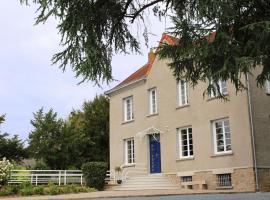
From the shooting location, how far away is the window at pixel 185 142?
2559cm

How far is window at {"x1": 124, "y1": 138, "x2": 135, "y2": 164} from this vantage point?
29734 millimetres

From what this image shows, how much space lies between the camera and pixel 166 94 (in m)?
27.5

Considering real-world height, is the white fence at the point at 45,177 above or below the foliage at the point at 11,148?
below

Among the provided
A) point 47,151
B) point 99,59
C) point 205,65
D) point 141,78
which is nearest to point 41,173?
point 47,151

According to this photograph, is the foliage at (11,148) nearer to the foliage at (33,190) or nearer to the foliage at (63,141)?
the foliage at (63,141)

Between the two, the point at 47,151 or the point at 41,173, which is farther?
the point at 47,151

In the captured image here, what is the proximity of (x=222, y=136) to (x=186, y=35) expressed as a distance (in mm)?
13974

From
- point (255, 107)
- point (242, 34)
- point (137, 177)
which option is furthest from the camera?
point (137, 177)

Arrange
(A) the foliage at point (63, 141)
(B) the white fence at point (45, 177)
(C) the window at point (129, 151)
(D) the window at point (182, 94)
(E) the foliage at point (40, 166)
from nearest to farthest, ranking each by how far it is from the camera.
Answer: (B) the white fence at point (45, 177), (D) the window at point (182, 94), (C) the window at point (129, 151), (E) the foliage at point (40, 166), (A) the foliage at point (63, 141)

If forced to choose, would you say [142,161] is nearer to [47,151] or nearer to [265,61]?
[47,151]

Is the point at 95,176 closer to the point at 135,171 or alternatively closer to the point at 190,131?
the point at 135,171

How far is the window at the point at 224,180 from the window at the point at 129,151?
732cm

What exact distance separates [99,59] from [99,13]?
1.26 m

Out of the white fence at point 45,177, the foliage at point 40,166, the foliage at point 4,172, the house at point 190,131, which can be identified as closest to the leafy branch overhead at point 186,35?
the house at point 190,131
